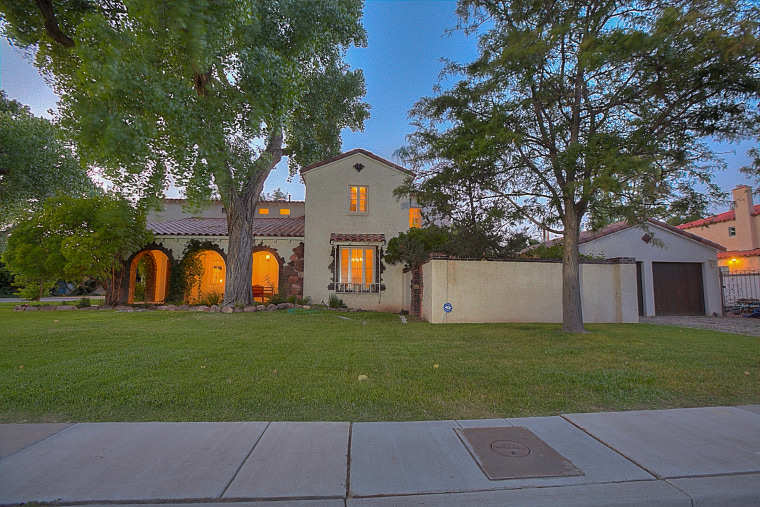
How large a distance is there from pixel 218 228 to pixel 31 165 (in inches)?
277

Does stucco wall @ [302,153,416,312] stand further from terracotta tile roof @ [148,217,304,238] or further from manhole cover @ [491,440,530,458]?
manhole cover @ [491,440,530,458]

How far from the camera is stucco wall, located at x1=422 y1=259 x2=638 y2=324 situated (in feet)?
37.4

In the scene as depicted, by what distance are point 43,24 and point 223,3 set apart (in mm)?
4722

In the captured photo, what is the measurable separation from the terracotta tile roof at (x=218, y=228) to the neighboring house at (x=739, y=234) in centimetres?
1960

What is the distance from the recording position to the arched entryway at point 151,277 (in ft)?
58.2

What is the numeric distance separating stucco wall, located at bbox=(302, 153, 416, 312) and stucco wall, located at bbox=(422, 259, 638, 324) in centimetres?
390

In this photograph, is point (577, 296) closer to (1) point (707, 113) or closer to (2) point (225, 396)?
(1) point (707, 113)

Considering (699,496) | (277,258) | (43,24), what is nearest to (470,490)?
(699,496)

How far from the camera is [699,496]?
2.66m

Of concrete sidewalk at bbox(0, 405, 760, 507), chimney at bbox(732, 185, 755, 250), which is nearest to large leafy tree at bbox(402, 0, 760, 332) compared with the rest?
concrete sidewalk at bbox(0, 405, 760, 507)

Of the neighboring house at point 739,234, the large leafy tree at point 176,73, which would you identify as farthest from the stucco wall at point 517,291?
the neighboring house at point 739,234

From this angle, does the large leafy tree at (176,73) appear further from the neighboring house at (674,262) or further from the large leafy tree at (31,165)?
the neighboring house at (674,262)

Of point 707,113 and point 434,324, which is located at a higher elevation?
point 707,113

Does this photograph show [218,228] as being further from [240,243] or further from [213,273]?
[240,243]
